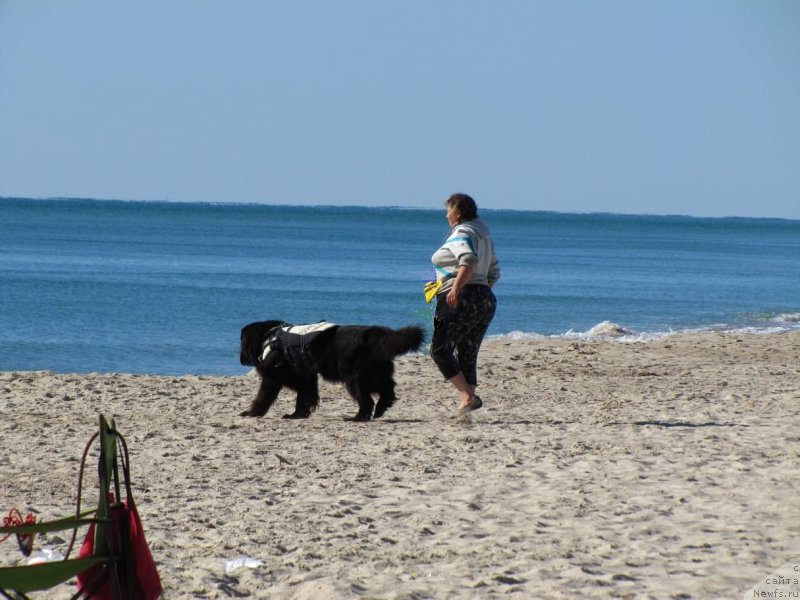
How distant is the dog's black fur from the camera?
7.93m

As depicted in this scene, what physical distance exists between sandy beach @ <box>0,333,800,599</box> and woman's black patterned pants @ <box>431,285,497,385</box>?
1.90 feet

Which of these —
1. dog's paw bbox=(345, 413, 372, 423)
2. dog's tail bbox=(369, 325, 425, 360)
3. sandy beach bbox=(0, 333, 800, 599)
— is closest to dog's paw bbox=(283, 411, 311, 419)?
sandy beach bbox=(0, 333, 800, 599)

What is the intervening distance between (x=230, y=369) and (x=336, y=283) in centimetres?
1964

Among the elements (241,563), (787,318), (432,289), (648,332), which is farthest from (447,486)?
(787,318)

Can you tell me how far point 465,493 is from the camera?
228 inches

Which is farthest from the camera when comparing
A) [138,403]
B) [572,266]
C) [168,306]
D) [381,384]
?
[572,266]

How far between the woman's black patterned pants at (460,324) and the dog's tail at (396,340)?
0.41 ft

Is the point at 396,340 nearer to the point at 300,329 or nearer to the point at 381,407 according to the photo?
the point at 381,407

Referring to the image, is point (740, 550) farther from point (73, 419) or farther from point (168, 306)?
point (168, 306)

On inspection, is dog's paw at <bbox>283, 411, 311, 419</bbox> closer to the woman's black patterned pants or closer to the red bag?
the woman's black patterned pants

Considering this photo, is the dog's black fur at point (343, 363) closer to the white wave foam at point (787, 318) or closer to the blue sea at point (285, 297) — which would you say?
the blue sea at point (285, 297)

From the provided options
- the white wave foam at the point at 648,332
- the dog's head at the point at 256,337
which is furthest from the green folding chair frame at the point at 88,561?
the white wave foam at the point at 648,332

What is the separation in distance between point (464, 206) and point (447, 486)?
8.03 feet

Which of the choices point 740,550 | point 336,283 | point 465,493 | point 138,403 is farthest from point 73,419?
point 336,283
